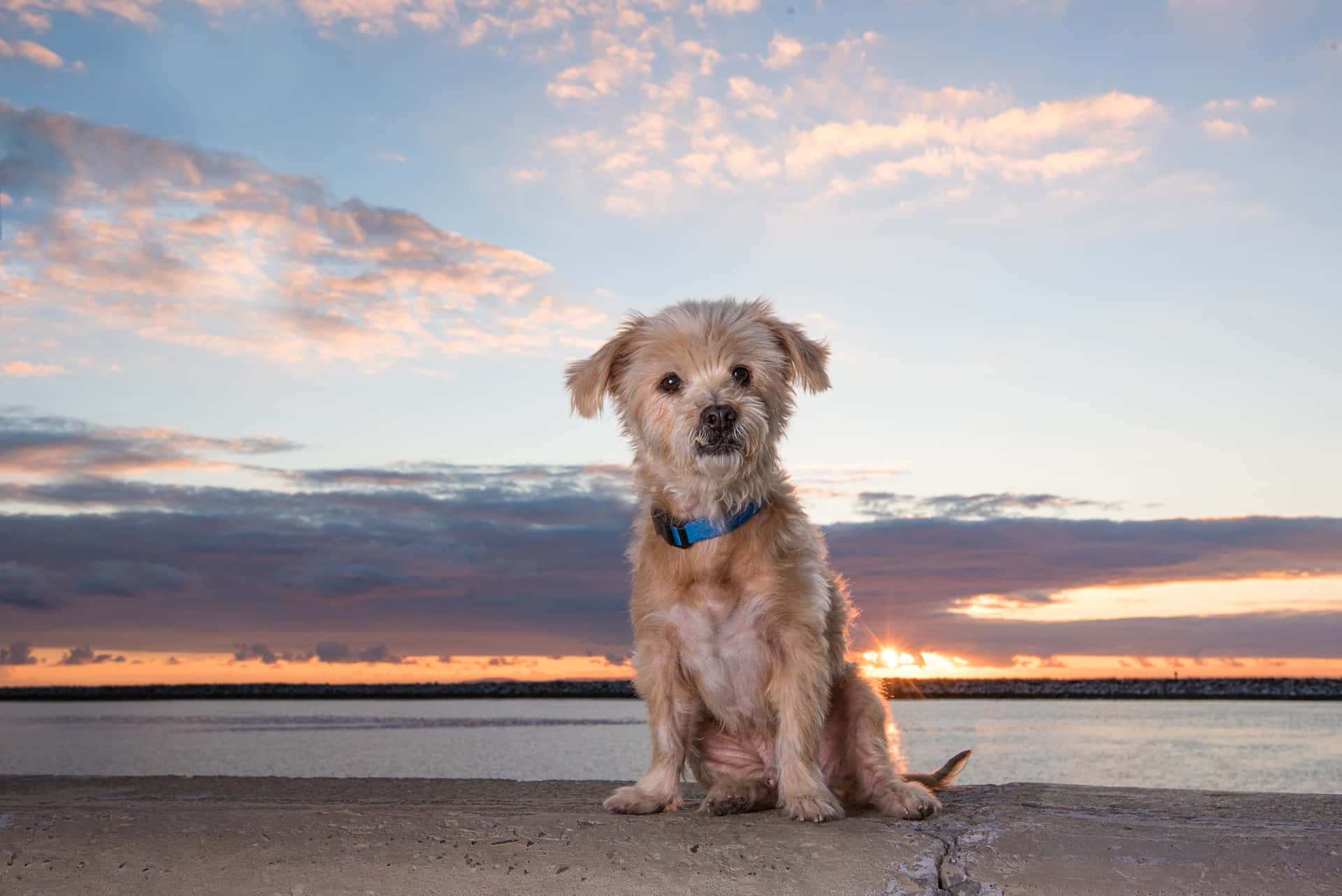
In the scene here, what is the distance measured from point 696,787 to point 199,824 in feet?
13.2

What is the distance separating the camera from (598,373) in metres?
5.62

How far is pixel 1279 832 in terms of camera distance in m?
4.57

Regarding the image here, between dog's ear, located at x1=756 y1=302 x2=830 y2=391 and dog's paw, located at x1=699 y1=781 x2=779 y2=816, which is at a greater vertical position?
dog's ear, located at x1=756 y1=302 x2=830 y2=391

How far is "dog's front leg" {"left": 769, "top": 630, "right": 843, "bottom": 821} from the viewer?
4.93 m

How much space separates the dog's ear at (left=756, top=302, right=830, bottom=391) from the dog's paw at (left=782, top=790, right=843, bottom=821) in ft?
7.16

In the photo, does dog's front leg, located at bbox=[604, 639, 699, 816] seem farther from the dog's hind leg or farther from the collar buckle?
the dog's hind leg

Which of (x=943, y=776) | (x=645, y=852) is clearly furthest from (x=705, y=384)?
(x=943, y=776)

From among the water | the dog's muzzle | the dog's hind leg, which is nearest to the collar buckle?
the dog's muzzle

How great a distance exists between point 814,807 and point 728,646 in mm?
887

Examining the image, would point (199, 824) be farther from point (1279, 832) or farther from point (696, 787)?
point (1279, 832)

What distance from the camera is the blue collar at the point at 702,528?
5152mm

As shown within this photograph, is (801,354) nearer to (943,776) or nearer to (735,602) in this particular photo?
(735,602)

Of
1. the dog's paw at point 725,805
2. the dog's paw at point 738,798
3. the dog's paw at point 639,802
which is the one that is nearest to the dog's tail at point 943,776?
the dog's paw at point 738,798

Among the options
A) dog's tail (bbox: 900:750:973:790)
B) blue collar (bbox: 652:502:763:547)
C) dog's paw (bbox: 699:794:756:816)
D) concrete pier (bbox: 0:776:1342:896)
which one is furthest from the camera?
dog's tail (bbox: 900:750:973:790)
